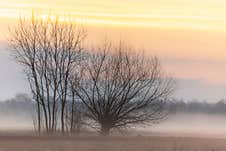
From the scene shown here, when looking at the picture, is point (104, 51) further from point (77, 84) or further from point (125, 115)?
point (125, 115)

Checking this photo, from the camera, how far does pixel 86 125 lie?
54.0 meters

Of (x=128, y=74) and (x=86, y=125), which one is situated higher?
(x=128, y=74)

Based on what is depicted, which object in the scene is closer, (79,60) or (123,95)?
(123,95)

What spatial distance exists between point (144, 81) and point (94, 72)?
404cm

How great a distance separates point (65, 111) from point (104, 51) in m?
5.86

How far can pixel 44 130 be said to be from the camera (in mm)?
55469

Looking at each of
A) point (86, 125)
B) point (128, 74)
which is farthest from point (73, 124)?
point (128, 74)

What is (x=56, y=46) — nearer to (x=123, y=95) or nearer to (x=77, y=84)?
(x=77, y=84)

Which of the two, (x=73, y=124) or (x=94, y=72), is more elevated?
(x=94, y=72)

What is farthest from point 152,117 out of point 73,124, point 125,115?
point 73,124

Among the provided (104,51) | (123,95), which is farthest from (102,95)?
(104,51)

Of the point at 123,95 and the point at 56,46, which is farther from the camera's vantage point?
the point at 56,46

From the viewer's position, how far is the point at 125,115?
175 ft

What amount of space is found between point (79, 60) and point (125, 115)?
789 centimetres
